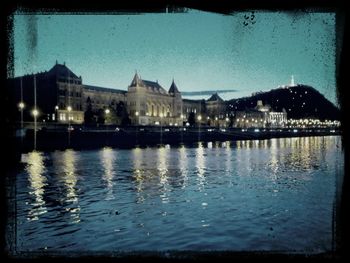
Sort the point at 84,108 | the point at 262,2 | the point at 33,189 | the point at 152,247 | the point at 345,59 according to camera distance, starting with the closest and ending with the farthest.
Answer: the point at 345,59
the point at 262,2
the point at 152,247
the point at 33,189
the point at 84,108

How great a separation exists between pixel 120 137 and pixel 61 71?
141ft

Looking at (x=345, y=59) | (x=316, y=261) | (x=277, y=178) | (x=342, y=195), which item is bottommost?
(x=277, y=178)

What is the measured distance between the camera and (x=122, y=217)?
14.3 metres

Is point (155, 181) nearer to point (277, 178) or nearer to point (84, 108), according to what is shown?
point (277, 178)

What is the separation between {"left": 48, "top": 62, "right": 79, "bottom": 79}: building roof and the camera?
362ft

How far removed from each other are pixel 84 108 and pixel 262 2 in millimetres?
126226

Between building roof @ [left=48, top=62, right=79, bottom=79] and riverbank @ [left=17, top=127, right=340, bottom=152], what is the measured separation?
119 ft

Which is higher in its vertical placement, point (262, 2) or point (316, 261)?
point (262, 2)

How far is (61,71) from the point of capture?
369 feet

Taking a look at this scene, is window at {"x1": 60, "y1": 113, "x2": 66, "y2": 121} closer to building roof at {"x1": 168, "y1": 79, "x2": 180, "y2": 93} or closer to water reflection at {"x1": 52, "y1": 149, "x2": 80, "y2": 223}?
water reflection at {"x1": 52, "y1": 149, "x2": 80, "y2": 223}

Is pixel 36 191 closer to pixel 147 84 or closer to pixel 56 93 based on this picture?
pixel 56 93

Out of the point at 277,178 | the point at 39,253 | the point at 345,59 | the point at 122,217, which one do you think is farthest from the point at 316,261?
the point at 277,178

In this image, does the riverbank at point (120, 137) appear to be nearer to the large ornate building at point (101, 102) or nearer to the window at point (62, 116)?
the large ornate building at point (101, 102)

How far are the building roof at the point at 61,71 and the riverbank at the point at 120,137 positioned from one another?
119ft
